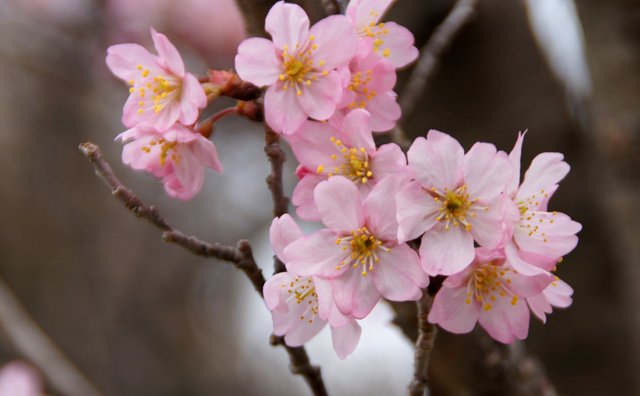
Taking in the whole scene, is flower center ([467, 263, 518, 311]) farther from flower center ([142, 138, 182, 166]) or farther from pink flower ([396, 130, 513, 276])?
flower center ([142, 138, 182, 166])

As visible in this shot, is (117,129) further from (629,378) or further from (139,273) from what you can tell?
(629,378)

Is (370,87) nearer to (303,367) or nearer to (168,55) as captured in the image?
(168,55)

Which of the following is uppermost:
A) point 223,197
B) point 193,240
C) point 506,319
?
point 223,197

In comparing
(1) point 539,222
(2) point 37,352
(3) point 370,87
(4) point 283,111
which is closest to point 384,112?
(3) point 370,87

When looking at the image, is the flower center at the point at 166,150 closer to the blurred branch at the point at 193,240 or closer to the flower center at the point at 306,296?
the blurred branch at the point at 193,240

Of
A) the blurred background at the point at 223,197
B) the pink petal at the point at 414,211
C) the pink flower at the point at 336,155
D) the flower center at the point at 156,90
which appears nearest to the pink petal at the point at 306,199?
the pink flower at the point at 336,155

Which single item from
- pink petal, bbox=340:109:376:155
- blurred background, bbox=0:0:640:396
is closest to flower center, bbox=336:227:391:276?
pink petal, bbox=340:109:376:155

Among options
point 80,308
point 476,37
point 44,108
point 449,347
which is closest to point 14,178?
point 44,108
